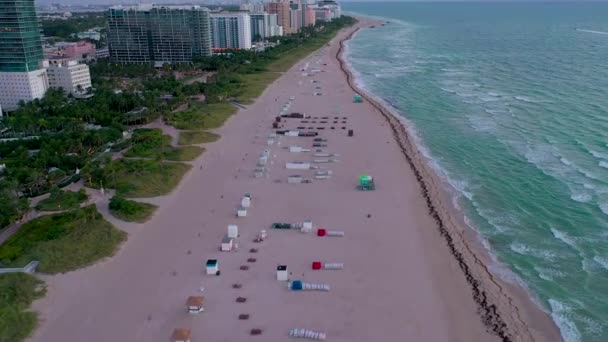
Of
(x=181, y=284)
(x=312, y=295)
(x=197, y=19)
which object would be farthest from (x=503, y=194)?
(x=197, y=19)

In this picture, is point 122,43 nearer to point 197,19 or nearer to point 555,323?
point 197,19

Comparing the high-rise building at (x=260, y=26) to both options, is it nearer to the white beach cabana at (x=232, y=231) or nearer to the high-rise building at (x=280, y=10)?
the high-rise building at (x=280, y=10)

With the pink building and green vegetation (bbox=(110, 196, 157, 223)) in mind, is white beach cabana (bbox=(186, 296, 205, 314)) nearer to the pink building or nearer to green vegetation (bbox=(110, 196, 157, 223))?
green vegetation (bbox=(110, 196, 157, 223))

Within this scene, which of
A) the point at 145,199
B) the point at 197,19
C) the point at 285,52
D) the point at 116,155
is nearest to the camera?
the point at 145,199

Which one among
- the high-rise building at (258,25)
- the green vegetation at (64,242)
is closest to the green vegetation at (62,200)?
the green vegetation at (64,242)

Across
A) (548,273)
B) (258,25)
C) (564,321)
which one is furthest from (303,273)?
(258,25)

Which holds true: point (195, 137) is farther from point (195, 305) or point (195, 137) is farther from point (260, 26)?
point (260, 26)
